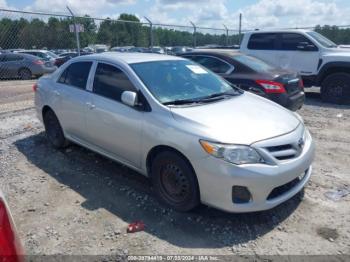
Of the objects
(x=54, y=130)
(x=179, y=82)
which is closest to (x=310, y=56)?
(x=179, y=82)

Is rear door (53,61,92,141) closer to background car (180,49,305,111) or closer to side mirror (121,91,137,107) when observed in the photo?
side mirror (121,91,137,107)

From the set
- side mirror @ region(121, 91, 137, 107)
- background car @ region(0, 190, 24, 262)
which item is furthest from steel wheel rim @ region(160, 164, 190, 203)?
background car @ region(0, 190, 24, 262)

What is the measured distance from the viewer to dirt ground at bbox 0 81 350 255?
3.01m

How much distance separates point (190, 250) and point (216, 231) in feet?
1.28

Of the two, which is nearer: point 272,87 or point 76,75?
point 76,75

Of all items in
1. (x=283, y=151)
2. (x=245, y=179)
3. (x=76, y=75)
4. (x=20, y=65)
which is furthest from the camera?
(x=20, y=65)

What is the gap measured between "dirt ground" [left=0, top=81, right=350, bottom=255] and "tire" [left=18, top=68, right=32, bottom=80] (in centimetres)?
1203

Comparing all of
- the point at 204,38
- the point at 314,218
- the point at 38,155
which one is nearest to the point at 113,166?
the point at 38,155

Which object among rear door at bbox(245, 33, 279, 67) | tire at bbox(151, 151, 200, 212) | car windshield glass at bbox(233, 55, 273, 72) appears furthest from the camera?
rear door at bbox(245, 33, 279, 67)

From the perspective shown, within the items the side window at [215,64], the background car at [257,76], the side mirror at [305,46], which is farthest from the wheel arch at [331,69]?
the side window at [215,64]

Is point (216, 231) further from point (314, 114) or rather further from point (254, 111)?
point (314, 114)

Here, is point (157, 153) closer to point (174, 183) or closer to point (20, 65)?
point (174, 183)

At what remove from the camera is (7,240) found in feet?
5.49

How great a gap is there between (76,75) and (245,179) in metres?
3.11
